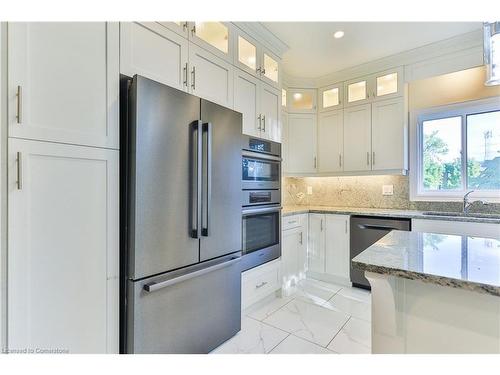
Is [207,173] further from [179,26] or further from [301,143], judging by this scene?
[301,143]

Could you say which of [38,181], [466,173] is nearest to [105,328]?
[38,181]

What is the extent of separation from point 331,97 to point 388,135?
3.15 feet

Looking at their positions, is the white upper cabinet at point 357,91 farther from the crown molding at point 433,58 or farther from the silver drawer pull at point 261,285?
the silver drawer pull at point 261,285

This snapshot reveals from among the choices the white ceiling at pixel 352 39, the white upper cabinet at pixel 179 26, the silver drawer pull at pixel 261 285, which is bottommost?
the silver drawer pull at pixel 261 285

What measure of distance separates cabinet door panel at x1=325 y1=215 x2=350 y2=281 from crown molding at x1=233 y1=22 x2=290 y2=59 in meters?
2.00

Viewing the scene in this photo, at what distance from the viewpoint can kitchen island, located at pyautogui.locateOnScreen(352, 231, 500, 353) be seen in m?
0.75

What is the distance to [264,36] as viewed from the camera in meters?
2.36

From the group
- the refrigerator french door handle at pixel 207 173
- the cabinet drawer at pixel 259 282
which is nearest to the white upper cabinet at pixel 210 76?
the refrigerator french door handle at pixel 207 173

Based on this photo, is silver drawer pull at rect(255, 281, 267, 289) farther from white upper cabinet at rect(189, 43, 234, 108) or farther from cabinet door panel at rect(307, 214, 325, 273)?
white upper cabinet at rect(189, 43, 234, 108)

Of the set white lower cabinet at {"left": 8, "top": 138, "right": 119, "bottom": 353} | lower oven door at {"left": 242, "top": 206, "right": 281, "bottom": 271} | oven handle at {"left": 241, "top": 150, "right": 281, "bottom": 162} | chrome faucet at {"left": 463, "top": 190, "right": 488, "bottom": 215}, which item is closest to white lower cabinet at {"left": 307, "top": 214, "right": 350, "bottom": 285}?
lower oven door at {"left": 242, "top": 206, "right": 281, "bottom": 271}

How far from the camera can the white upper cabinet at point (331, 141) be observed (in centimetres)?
327

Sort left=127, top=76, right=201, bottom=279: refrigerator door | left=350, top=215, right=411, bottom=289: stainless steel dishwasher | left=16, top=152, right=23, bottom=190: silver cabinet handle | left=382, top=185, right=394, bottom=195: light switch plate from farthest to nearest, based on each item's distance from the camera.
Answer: left=382, top=185, right=394, bottom=195: light switch plate < left=350, top=215, right=411, bottom=289: stainless steel dishwasher < left=127, top=76, right=201, bottom=279: refrigerator door < left=16, top=152, right=23, bottom=190: silver cabinet handle

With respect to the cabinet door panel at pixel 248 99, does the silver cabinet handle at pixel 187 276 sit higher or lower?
lower
